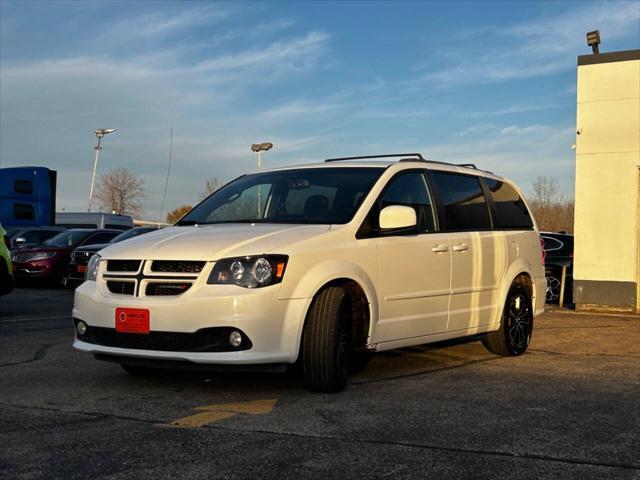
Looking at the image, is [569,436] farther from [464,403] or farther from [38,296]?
[38,296]

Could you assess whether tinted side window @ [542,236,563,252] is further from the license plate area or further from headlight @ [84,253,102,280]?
the license plate area

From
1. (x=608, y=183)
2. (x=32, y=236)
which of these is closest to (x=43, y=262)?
(x=32, y=236)

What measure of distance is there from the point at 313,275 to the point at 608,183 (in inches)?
368

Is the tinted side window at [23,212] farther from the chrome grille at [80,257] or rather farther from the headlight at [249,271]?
the headlight at [249,271]

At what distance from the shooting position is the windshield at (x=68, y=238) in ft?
60.3

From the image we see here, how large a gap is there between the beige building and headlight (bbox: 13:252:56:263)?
38.6ft

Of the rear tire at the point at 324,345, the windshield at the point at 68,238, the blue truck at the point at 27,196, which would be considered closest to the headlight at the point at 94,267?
the rear tire at the point at 324,345

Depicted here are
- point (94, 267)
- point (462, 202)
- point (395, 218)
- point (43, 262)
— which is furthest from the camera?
point (43, 262)

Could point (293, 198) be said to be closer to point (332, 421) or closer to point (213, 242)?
point (213, 242)

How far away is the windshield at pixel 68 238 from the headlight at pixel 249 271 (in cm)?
1445

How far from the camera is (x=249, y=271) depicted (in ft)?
16.1

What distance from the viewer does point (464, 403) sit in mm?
4953

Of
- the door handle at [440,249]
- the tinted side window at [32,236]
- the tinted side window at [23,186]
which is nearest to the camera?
the door handle at [440,249]

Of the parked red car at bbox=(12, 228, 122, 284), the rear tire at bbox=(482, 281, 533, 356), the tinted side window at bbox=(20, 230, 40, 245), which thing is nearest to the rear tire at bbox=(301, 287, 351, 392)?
the rear tire at bbox=(482, 281, 533, 356)
